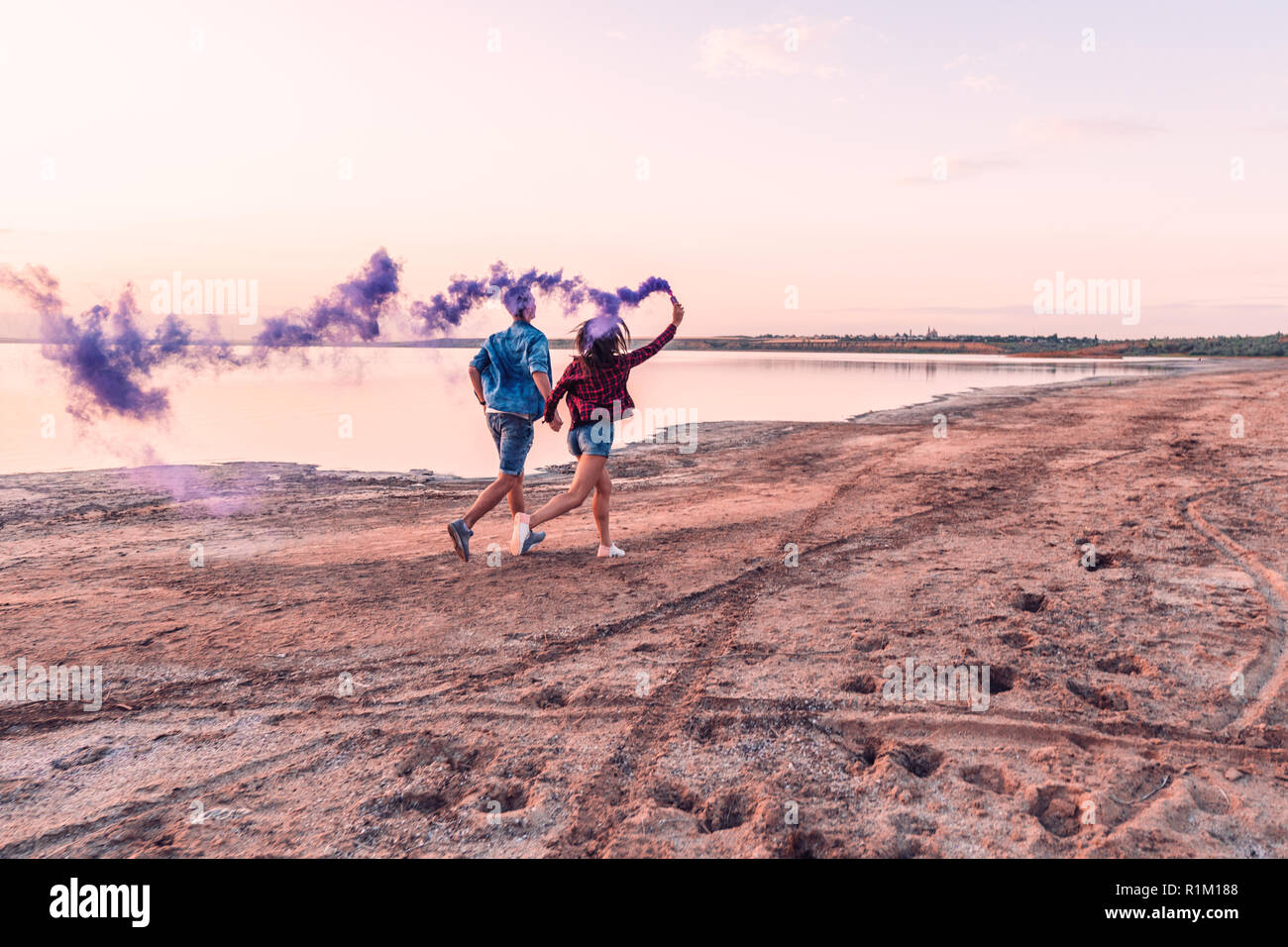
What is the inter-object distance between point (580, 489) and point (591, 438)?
1.58 ft

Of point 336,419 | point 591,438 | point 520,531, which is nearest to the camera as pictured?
point 591,438

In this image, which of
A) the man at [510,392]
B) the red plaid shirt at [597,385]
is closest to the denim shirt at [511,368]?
the man at [510,392]

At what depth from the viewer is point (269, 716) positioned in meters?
3.42

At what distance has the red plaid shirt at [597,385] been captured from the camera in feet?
19.1

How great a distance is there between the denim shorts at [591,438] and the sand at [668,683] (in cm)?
105

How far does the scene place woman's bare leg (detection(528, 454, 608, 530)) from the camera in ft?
19.2

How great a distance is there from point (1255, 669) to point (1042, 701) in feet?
4.38

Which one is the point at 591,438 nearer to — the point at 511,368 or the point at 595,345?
the point at 595,345

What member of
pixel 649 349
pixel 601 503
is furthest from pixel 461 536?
pixel 649 349

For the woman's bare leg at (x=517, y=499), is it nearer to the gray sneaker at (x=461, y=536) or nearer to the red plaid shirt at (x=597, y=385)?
the gray sneaker at (x=461, y=536)

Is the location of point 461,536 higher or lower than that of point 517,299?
lower

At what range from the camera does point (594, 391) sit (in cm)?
584
